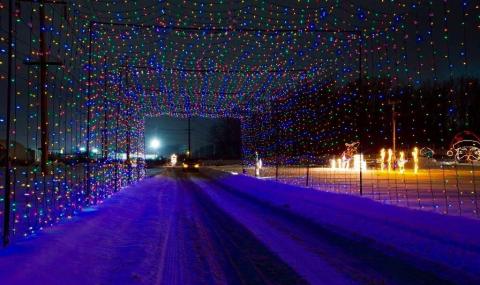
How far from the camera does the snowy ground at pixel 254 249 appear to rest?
7039 mm

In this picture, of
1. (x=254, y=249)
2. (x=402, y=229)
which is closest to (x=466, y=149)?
(x=402, y=229)

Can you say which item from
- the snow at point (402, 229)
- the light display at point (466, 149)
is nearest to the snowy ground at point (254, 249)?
the snow at point (402, 229)

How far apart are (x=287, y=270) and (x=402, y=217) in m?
4.95

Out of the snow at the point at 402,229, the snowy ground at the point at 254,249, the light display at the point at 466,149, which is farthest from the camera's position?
the light display at the point at 466,149

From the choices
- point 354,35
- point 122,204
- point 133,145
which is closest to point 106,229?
point 122,204

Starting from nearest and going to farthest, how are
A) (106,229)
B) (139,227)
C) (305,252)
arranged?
(305,252) → (106,229) → (139,227)

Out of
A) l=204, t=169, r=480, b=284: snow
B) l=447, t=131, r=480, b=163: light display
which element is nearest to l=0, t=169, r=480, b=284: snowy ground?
l=204, t=169, r=480, b=284: snow

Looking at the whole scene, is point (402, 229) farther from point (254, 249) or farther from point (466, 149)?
point (466, 149)

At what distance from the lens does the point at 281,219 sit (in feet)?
45.5

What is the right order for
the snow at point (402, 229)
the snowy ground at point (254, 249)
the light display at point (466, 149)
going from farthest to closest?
the light display at point (466, 149)
the snow at point (402, 229)
the snowy ground at point (254, 249)

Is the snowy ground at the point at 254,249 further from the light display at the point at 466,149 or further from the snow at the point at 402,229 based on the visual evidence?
the light display at the point at 466,149

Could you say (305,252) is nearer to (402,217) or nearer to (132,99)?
(402,217)

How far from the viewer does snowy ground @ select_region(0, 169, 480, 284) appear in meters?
7.04

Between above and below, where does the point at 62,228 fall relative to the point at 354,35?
below
